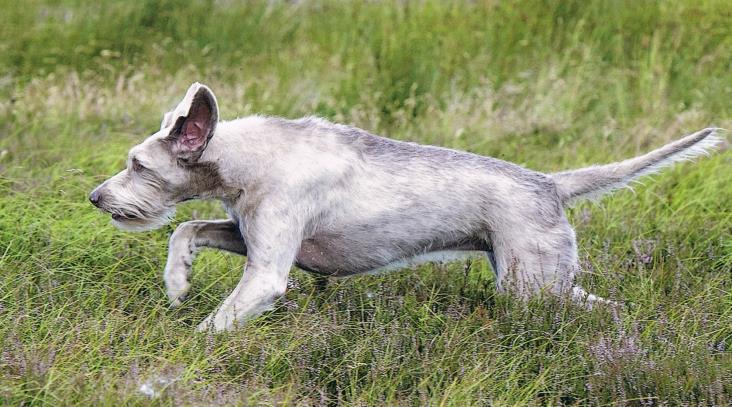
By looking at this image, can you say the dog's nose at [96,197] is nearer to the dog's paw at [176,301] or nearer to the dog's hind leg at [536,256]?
the dog's paw at [176,301]

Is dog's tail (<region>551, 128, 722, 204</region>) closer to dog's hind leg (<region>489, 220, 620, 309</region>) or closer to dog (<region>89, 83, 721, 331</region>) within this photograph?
dog (<region>89, 83, 721, 331</region>)

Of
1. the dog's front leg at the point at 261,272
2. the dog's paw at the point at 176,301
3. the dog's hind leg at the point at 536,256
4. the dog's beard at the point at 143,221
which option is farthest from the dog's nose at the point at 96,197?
the dog's hind leg at the point at 536,256

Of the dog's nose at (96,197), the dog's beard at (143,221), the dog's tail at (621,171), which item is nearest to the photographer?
the dog's nose at (96,197)

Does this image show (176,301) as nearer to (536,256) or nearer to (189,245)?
(189,245)

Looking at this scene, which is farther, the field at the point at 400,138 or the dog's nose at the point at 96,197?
the dog's nose at the point at 96,197

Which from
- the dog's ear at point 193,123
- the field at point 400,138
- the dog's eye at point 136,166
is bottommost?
the field at point 400,138

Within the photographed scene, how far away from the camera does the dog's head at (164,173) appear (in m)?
5.66

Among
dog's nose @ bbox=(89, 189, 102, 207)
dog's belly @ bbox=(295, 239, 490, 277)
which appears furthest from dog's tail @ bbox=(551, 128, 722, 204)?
dog's nose @ bbox=(89, 189, 102, 207)

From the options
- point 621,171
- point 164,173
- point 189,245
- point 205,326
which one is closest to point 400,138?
point 621,171

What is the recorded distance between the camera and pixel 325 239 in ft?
19.5

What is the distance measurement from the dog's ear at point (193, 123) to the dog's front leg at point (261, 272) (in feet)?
1.48

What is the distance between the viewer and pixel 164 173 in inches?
227

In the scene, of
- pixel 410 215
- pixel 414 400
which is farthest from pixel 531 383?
pixel 410 215

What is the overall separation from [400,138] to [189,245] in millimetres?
3086
